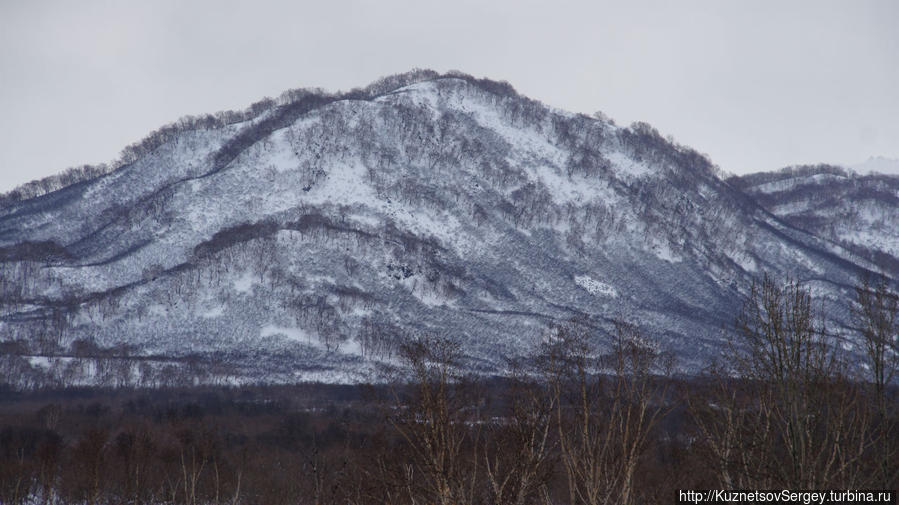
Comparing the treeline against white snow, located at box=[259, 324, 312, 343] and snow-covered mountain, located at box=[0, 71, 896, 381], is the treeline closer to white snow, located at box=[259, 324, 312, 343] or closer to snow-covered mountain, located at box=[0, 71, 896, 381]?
snow-covered mountain, located at box=[0, 71, 896, 381]

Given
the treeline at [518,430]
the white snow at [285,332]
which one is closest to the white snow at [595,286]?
the treeline at [518,430]

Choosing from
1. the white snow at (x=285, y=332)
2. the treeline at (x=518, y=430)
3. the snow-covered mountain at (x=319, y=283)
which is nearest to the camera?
the treeline at (x=518, y=430)

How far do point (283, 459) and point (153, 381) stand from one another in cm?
6898

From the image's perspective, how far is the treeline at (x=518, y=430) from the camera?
16625 mm

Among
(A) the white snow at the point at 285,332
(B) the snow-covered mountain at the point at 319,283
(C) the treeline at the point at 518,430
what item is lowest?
(C) the treeline at the point at 518,430

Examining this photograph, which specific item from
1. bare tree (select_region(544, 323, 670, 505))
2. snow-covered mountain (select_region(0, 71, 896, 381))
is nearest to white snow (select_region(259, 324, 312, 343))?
snow-covered mountain (select_region(0, 71, 896, 381))

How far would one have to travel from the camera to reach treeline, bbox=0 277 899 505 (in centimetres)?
1662

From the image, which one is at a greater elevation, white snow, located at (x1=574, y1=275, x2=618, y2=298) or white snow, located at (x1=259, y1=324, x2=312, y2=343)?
white snow, located at (x1=574, y1=275, x2=618, y2=298)

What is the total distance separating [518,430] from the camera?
1628 centimetres

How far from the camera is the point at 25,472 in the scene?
55.1 m

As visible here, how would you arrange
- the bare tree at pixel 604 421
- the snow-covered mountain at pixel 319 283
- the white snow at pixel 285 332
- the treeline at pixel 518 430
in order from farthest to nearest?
the white snow at pixel 285 332, the snow-covered mountain at pixel 319 283, the treeline at pixel 518 430, the bare tree at pixel 604 421

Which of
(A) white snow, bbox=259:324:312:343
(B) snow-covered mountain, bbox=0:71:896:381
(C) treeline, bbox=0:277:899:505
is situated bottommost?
(C) treeline, bbox=0:277:899:505

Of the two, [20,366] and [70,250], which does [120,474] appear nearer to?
[20,366]

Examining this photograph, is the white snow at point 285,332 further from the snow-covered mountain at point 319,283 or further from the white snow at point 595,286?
the white snow at point 595,286
